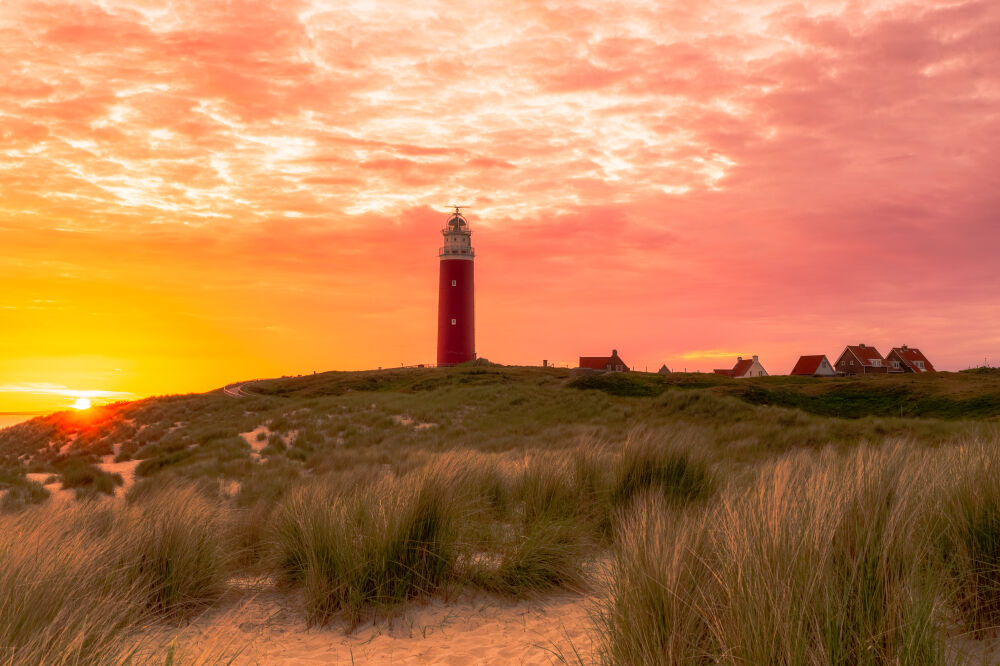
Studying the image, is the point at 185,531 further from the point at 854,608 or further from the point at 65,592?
the point at 854,608

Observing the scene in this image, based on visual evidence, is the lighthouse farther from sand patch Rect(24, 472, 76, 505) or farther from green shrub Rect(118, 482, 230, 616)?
green shrub Rect(118, 482, 230, 616)

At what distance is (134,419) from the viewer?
35.2 metres

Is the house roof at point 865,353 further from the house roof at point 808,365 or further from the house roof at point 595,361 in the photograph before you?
the house roof at point 595,361

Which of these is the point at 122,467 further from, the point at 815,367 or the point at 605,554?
the point at 815,367

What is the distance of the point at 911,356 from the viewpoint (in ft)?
220

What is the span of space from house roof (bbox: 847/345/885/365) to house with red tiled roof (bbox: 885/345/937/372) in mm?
1126

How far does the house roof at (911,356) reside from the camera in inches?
2589

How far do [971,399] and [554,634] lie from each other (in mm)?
33618

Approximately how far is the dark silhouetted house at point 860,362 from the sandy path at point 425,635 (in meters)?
68.8

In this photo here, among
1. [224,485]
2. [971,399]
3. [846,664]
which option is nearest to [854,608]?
[846,664]

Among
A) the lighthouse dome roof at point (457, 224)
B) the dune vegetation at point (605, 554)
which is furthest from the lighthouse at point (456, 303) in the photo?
the dune vegetation at point (605, 554)

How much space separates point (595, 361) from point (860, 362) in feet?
85.6

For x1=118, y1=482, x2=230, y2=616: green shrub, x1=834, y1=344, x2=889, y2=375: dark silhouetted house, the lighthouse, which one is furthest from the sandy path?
x1=834, y1=344, x2=889, y2=375: dark silhouetted house

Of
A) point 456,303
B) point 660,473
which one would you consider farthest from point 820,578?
point 456,303
